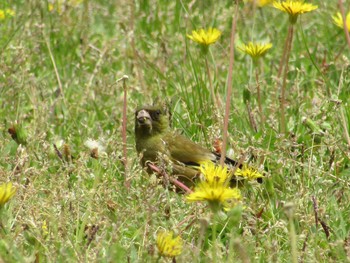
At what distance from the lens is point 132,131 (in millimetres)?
5234

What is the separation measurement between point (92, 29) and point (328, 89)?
7.10 feet

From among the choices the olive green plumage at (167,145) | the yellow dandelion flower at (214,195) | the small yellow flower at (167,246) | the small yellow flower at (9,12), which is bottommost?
the small yellow flower at (9,12)

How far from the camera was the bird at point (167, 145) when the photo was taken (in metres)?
4.58

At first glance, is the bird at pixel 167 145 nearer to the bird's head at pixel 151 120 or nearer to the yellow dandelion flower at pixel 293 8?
the bird's head at pixel 151 120

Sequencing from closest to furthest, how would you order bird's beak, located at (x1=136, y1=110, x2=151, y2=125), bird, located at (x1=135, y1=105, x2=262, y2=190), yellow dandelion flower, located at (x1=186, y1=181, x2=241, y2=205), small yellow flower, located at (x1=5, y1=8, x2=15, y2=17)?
yellow dandelion flower, located at (x1=186, y1=181, x2=241, y2=205) < bird, located at (x1=135, y1=105, x2=262, y2=190) < bird's beak, located at (x1=136, y1=110, x2=151, y2=125) < small yellow flower, located at (x1=5, y1=8, x2=15, y2=17)

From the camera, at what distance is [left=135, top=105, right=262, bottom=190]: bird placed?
458cm

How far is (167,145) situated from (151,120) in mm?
230

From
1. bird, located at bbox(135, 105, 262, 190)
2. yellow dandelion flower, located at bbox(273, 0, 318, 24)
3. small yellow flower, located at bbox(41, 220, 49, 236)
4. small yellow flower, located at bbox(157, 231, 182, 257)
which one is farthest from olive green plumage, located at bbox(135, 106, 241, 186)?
small yellow flower, located at bbox(157, 231, 182, 257)

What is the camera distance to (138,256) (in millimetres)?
3453

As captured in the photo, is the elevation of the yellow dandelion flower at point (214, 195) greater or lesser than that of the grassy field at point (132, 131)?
greater

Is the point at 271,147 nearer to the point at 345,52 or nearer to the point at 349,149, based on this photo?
the point at 349,149

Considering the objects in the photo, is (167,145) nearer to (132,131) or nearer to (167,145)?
(167,145)

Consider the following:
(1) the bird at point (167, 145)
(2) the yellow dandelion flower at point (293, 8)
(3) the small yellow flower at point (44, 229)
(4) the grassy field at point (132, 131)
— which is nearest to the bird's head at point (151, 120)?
(1) the bird at point (167, 145)

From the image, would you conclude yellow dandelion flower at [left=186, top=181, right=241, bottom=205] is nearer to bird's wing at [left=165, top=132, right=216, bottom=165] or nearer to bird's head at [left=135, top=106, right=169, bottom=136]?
bird's wing at [left=165, top=132, right=216, bottom=165]
